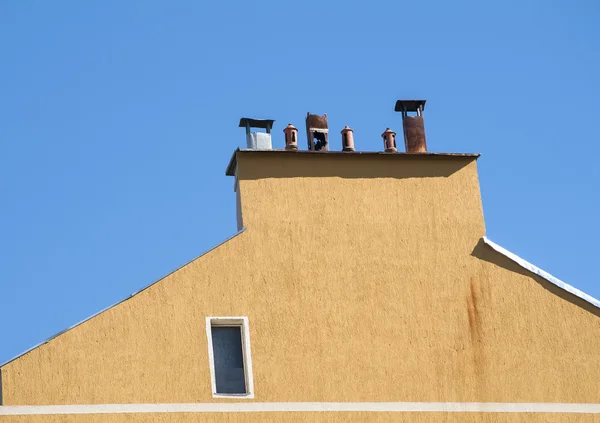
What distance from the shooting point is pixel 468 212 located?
79.6 ft

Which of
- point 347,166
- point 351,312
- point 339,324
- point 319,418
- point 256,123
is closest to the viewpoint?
point 319,418

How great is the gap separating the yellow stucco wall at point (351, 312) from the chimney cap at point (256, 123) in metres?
0.75

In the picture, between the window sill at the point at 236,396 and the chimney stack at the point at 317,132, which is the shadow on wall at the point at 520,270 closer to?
the chimney stack at the point at 317,132

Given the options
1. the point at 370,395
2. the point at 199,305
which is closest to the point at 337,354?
the point at 370,395

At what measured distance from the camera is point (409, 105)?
2539cm

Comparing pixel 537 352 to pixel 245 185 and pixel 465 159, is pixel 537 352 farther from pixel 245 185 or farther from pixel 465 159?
pixel 245 185

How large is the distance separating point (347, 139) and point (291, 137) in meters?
0.94

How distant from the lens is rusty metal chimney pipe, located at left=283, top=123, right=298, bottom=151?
78.8 feet

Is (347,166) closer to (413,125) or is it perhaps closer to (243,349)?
(413,125)

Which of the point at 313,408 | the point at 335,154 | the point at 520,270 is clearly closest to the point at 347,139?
the point at 335,154

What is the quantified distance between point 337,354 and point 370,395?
80 centimetres

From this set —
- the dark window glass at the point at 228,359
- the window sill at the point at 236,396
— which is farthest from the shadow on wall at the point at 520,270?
the window sill at the point at 236,396

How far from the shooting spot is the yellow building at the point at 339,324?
70.7 ft

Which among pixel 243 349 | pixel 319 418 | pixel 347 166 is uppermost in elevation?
pixel 347 166
